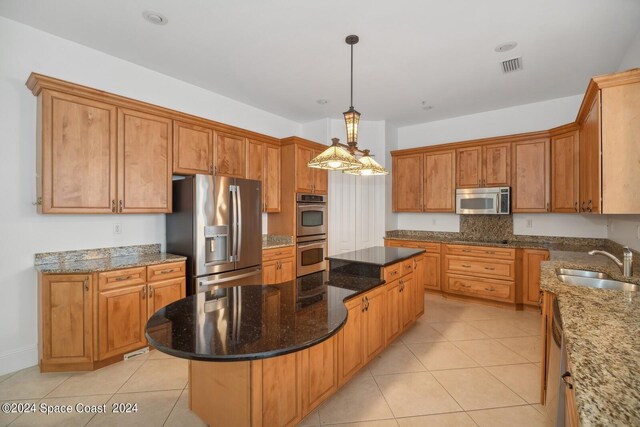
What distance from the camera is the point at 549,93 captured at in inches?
155

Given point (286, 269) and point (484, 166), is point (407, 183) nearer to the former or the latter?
point (484, 166)

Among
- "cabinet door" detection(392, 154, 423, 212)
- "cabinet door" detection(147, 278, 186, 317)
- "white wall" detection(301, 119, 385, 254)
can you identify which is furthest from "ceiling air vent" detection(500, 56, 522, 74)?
"cabinet door" detection(147, 278, 186, 317)

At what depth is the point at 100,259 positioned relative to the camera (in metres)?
2.92

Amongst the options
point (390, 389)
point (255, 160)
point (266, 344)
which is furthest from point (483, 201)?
point (266, 344)

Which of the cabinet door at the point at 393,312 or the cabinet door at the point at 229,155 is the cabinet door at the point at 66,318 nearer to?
the cabinet door at the point at 229,155

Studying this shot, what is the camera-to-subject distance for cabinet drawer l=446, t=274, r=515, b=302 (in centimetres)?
410

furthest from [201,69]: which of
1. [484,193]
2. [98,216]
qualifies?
[484,193]

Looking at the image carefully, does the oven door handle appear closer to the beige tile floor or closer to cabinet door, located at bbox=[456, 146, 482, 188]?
the beige tile floor

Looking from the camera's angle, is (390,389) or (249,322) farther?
(390,389)

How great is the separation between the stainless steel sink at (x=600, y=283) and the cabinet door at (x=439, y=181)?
2.53 m

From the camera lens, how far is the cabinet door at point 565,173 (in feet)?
12.1

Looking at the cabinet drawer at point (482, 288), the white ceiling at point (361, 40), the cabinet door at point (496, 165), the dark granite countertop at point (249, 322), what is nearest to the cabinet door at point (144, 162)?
the white ceiling at point (361, 40)

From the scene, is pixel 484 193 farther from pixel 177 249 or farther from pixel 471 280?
pixel 177 249

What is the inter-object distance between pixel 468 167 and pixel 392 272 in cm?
290
